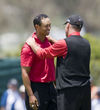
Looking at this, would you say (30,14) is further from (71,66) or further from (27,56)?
(71,66)

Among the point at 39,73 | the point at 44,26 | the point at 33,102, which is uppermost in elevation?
the point at 44,26

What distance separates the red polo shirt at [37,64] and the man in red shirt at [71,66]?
147mm

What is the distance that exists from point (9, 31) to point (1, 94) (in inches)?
808

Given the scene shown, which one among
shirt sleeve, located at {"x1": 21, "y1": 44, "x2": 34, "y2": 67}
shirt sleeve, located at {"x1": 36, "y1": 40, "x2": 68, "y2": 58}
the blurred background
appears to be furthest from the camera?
the blurred background

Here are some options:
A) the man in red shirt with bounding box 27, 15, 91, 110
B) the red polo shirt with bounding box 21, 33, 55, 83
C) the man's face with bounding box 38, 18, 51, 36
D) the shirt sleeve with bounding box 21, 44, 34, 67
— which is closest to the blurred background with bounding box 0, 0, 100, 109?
the red polo shirt with bounding box 21, 33, 55, 83

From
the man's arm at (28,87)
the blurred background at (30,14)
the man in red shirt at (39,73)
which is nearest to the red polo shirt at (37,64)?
the man in red shirt at (39,73)

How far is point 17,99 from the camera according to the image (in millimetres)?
11320

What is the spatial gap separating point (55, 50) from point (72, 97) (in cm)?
66

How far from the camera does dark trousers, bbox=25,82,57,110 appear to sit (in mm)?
6691

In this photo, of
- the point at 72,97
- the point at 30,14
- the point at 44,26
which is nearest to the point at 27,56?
the point at 44,26

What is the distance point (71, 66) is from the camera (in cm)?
630

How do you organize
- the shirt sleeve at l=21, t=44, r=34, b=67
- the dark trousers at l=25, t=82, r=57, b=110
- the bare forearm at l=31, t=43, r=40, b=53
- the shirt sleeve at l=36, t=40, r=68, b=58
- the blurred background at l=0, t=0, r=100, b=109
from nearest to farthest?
the shirt sleeve at l=36, t=40, r=68, b=58 → the bare forearm at l=31, t=43, r=40, b=53 → the shirt sleeve at l=21, t=44, r=34, b=67 → the dark trousers at l=25, t=82, r=57, b=110 → the blurred background at l=0, t=0, r=100, b=109

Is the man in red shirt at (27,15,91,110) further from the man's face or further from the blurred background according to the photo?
the blurred background

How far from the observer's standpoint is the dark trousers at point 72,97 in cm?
634
